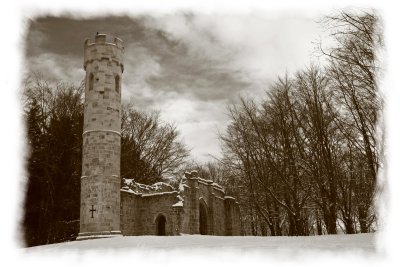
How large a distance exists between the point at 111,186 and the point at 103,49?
6.44 metres

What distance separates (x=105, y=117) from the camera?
18.0 m

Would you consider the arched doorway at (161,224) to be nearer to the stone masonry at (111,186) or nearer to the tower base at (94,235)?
the stone masonry at (111,186)

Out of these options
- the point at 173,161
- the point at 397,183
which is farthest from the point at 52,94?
the point at 397,183

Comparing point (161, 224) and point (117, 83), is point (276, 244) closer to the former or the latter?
point (117, 83)

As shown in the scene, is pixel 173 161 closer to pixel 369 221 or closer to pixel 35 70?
pixel 35 70

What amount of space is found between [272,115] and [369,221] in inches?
288

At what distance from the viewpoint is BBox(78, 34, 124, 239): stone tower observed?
16.9m

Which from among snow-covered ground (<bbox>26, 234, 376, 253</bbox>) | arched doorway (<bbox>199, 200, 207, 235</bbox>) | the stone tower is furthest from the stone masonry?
snow-covered ground (<bbox>26, 234, 376, 253</bbox>)

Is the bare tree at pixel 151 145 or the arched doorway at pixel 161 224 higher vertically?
the bare tree at pixel 151 145

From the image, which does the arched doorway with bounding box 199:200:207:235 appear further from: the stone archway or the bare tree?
the bare tree

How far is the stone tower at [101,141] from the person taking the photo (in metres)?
16.9

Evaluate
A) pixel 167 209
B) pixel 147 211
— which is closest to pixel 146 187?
pixel 147 211

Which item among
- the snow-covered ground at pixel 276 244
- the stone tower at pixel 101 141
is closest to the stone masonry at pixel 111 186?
the stone tower at pixel 101 141

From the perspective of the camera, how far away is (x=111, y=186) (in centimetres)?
1741
